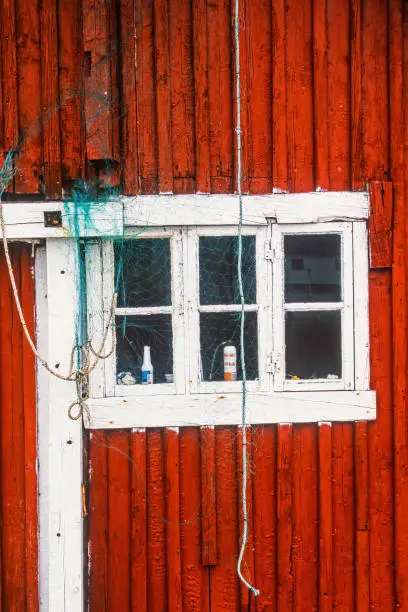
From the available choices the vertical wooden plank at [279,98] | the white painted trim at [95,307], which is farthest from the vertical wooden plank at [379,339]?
the white painted trim at [95,307]

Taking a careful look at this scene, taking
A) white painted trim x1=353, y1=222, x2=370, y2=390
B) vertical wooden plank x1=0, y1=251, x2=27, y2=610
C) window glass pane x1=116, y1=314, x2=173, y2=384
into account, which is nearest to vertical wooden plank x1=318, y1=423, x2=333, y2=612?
white painted trim x1=353, y1=222, x2=370, y2=390

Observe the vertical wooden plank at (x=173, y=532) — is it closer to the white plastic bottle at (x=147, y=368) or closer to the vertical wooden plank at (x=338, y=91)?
the white plastic bottle at (x=147, y=368)

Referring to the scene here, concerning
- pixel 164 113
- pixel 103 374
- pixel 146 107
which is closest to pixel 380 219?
pixel 164 113

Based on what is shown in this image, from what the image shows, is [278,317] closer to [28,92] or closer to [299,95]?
[299,95]

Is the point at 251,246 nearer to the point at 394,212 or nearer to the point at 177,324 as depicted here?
the point at 177,324

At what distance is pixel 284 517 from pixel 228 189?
200 cm

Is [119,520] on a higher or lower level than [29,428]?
lower

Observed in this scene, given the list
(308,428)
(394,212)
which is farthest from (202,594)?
(394,212)

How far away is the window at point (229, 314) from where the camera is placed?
138 inches

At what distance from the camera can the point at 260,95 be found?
3.52 m

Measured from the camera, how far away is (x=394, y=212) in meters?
3.54

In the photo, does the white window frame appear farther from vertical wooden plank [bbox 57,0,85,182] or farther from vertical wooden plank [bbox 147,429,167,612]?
vertical wooden plank [bbox 57,0,85,182]

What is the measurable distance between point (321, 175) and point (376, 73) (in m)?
0.70

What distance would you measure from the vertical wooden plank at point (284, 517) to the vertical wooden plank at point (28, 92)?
211cm
